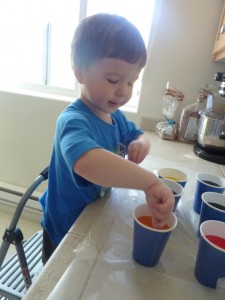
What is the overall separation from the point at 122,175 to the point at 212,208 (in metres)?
0.23

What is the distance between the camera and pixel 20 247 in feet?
3.21

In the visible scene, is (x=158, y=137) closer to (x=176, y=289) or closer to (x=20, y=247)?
(x=20, y=247)

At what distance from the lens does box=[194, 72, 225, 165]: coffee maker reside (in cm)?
116

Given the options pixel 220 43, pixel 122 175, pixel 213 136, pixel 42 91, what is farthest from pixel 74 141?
pixel 42 91

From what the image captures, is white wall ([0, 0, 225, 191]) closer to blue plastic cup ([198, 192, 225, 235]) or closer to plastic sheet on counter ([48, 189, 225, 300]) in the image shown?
blue plastic cup ([198, 192, 225, 235])

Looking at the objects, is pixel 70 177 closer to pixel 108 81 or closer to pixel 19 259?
pixel 108 81

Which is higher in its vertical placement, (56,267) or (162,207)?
(162,207)

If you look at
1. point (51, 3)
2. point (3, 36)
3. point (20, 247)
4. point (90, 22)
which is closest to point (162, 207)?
point (90, 22)

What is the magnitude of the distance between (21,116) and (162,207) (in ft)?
4.89

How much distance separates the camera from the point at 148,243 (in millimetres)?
457

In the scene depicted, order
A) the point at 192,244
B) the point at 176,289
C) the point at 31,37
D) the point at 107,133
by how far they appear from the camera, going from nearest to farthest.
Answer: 1. the point at 176,289
2. the point at 192,244
3. the point at 107,133
4. the point at 31,37

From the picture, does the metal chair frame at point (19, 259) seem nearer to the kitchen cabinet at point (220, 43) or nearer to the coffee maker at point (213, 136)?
the coffee maker at point (213, 136)

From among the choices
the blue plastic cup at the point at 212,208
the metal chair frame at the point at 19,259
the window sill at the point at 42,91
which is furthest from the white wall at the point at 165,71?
the blue plastic cup at the point at 212,208

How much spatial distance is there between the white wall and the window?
0.22m
